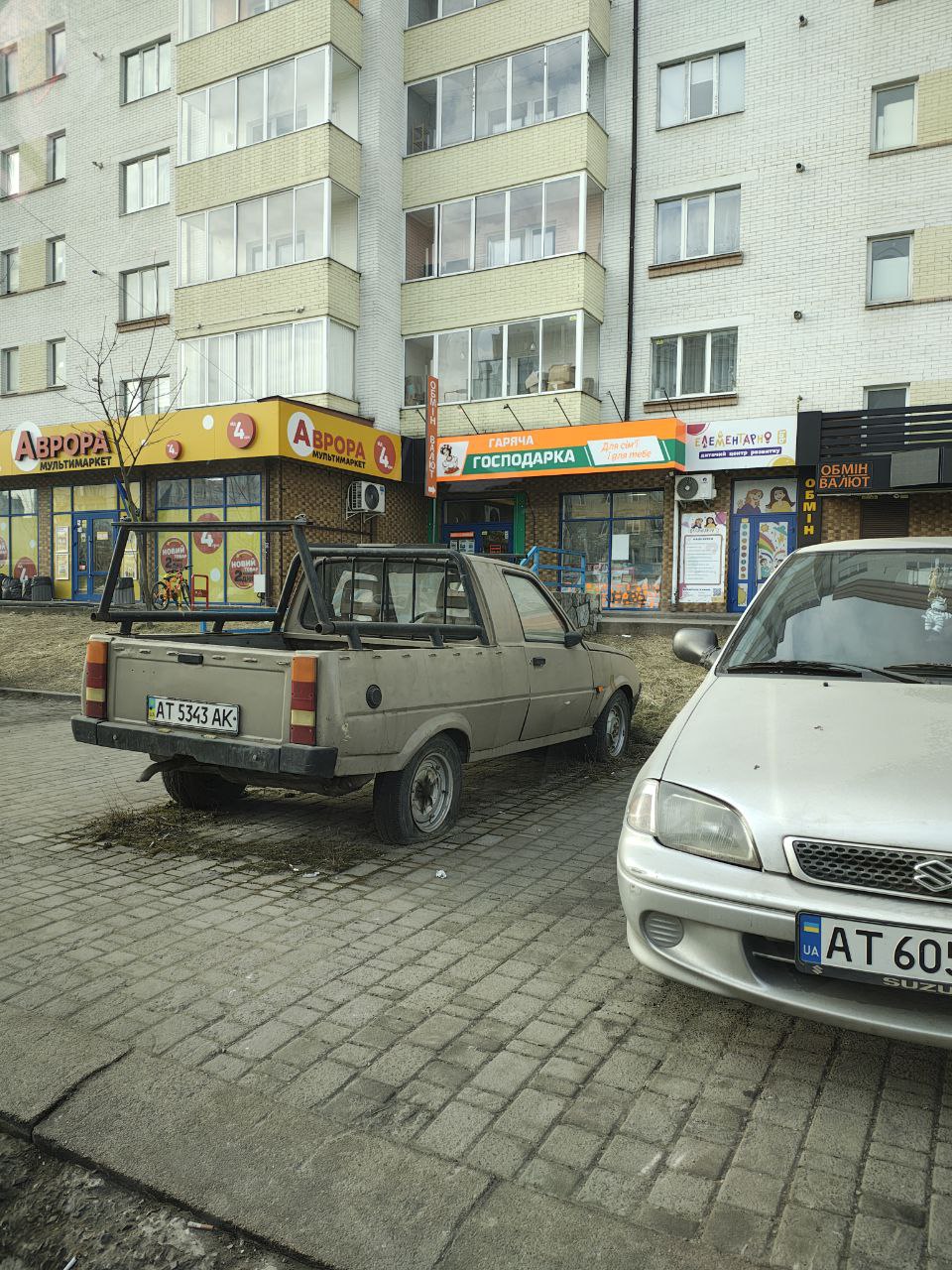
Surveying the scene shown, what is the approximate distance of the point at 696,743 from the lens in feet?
10.4

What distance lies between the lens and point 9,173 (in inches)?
1126

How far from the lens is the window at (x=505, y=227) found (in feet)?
69.5

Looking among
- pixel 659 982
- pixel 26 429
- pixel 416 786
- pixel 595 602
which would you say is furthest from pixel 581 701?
pixel 26 429

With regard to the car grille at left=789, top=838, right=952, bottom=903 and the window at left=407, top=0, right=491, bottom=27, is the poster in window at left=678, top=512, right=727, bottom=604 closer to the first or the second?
the window at left=407, top=0, right=491, bottom=27

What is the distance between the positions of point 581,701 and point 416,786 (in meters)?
2.05

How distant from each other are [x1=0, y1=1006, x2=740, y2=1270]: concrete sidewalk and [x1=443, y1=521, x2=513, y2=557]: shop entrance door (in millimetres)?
21241

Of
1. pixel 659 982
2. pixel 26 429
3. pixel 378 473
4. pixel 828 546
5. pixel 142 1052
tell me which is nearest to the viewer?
pixel 142 1052

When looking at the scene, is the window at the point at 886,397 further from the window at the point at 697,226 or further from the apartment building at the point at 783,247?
the window at the point at 697,226

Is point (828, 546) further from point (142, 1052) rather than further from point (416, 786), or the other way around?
point (142, 1052)

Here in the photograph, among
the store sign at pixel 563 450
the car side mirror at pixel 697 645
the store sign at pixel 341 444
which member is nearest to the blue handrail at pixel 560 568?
the store sign at pixel 563 450

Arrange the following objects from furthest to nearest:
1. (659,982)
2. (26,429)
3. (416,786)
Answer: (26,429) → (416,786) → (659,982)

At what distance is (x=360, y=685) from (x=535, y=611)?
2269 millimetres

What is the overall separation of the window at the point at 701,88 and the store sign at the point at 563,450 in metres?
7.60

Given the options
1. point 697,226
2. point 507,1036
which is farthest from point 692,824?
point 697,226
